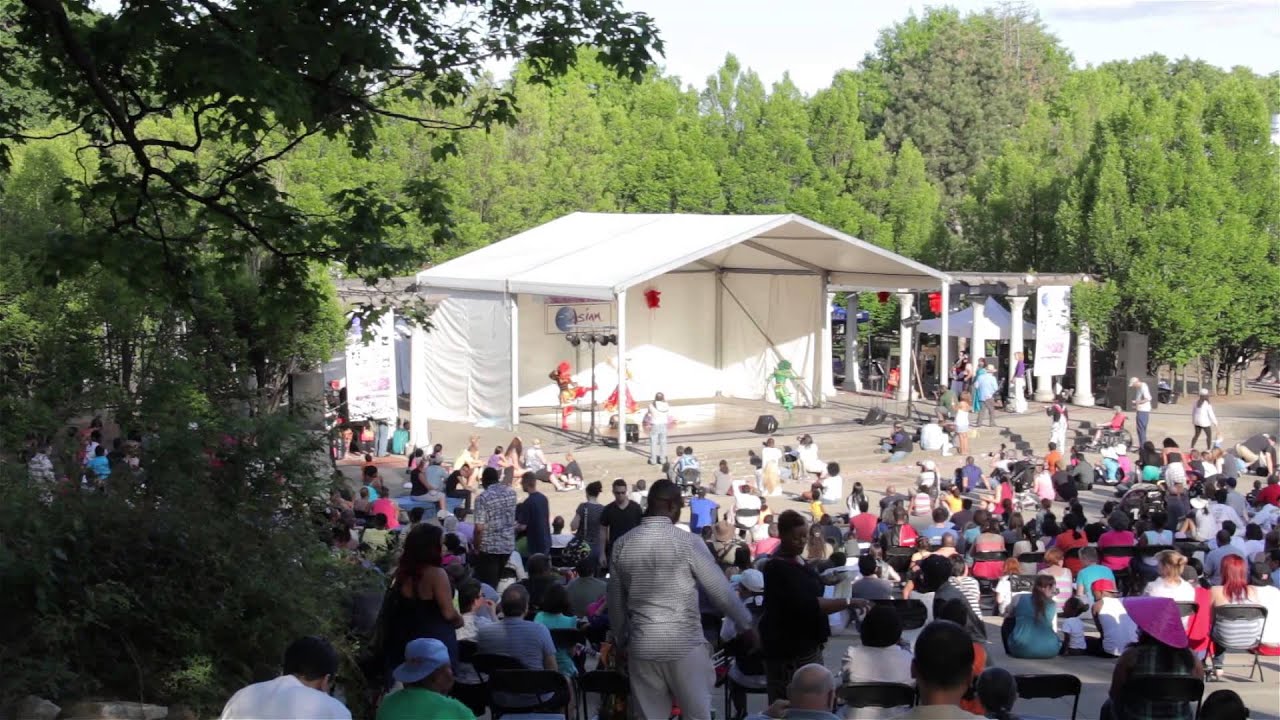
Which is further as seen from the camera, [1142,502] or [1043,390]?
[1043,390]

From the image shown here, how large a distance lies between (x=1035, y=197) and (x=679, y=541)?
30.1m

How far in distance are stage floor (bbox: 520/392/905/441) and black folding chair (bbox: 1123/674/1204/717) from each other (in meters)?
18.1

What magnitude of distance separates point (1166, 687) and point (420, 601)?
330cm

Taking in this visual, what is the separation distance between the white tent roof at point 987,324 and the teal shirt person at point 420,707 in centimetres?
2576

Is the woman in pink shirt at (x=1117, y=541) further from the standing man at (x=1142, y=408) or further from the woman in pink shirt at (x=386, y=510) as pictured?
the standing man at (x=1142, y=408)

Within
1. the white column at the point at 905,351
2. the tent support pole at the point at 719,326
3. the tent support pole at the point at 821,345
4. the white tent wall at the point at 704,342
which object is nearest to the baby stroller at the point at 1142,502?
the white column at the point at 905,351

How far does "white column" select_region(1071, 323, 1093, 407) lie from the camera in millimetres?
29312

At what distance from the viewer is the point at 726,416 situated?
2839 cm

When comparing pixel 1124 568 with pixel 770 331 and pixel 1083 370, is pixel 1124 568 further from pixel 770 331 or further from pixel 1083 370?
pixel 770 331

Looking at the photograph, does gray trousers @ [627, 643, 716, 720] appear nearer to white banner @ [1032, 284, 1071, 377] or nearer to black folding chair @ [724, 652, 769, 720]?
black folding chair @ [724, 652, 769, 720]

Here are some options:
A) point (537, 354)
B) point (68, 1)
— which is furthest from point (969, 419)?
point (68, 1)

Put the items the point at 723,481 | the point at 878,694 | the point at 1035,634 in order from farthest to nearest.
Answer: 1. the point at 723,481
2. the point at 1035,634
3. the point at 878,694

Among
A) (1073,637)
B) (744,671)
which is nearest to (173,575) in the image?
(744,671)

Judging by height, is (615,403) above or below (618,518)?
above
